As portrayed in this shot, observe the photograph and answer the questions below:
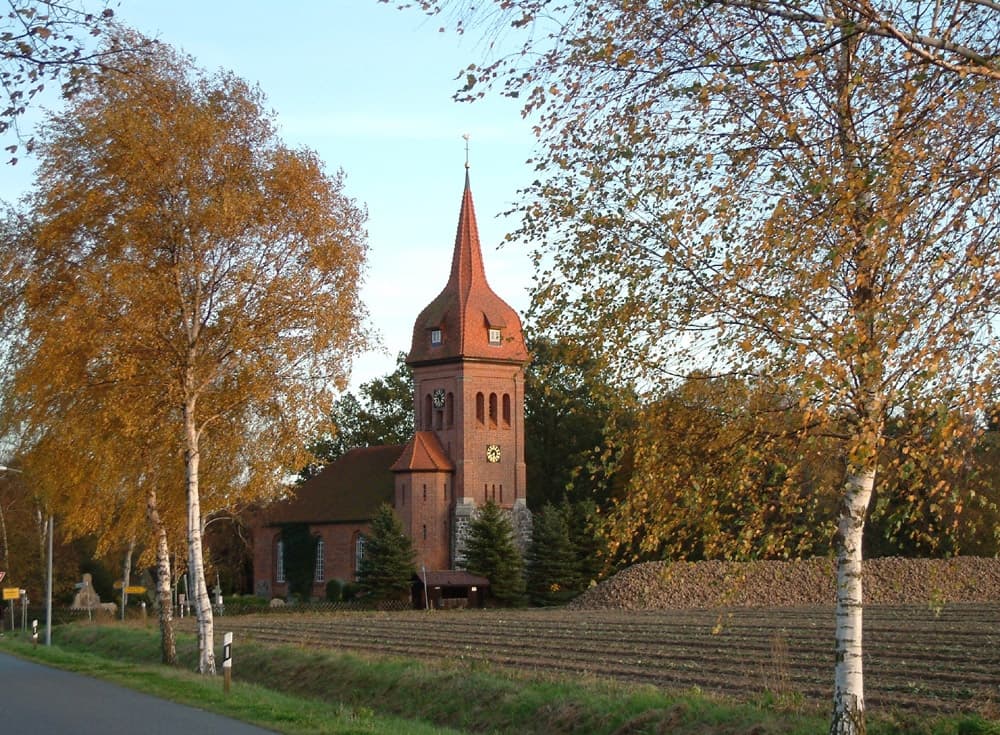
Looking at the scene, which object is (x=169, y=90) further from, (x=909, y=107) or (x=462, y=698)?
(x=909, y=107)

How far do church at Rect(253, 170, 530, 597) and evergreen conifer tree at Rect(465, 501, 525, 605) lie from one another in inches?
281

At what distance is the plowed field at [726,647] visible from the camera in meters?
17.8

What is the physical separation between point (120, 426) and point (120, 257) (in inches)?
128

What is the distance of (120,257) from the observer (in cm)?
2319

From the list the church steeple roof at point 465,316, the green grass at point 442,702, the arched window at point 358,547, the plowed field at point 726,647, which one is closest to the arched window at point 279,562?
the arched window at point 358,547

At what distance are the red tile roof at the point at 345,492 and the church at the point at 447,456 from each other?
0.09m

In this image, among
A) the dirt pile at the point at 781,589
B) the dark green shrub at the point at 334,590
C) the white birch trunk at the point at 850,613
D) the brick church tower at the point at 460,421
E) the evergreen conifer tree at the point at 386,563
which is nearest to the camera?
the white birch trunk at the point at 850,613

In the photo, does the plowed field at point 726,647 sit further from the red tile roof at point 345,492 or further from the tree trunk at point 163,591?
the red tile roof at point 345,492

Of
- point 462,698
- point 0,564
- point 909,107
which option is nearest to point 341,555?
point 0,564

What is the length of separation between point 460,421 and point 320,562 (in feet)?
40.5

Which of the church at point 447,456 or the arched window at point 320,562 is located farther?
the arched window at point 320,562

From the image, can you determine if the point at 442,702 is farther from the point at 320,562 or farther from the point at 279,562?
the point at 279,562

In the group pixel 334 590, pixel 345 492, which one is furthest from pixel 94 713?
pixel 345 492

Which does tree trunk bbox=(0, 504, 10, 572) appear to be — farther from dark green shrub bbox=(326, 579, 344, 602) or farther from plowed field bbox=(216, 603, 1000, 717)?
plowed field bbox=(216, 603, 1000, 717)
